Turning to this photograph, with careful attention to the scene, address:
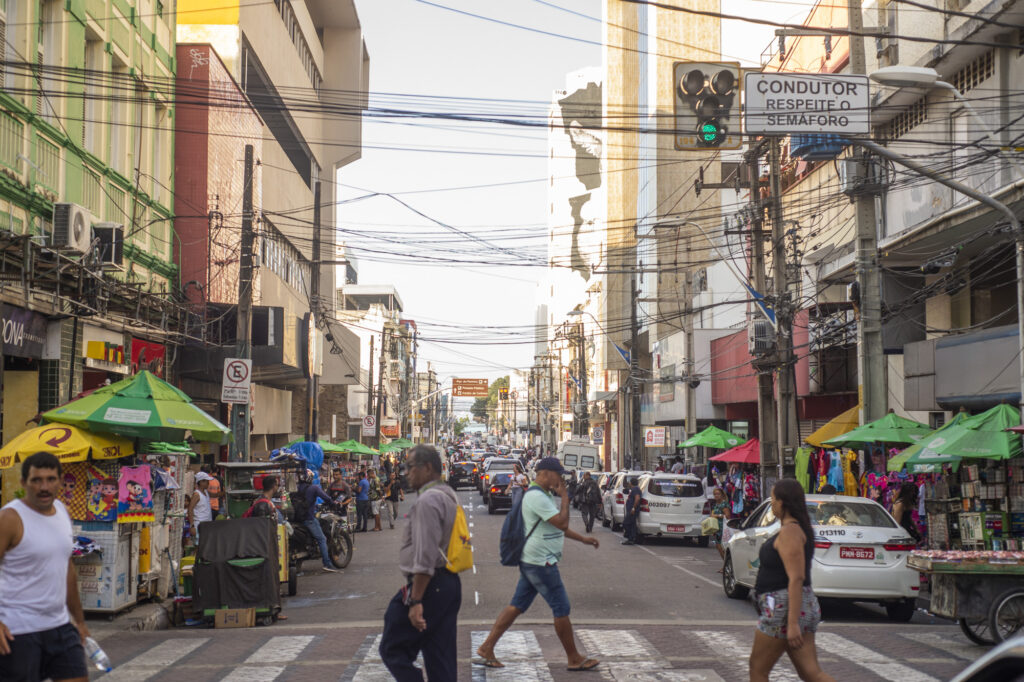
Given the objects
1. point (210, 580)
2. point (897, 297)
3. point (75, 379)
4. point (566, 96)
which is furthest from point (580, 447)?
point (566, 96)

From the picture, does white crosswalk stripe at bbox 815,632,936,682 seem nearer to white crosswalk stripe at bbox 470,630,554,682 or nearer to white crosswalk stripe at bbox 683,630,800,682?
white crosswalk stripe at bbox 683,630,800,682

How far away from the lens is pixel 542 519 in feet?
32.9

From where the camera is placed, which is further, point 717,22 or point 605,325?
point 605,325

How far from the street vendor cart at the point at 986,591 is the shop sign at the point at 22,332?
529 inches

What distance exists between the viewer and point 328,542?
20438 millimetres

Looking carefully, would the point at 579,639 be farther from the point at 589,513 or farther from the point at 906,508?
the point at 589,513

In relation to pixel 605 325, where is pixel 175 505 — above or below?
below

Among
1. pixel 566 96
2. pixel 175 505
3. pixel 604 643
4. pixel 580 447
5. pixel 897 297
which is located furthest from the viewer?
pixel 566 96

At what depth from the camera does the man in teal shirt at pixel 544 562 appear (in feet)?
32.0

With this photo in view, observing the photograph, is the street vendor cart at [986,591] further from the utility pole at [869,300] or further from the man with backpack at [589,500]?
the man with backpack at [589,500]

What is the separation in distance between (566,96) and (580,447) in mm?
100316

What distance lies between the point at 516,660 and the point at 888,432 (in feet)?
36.6

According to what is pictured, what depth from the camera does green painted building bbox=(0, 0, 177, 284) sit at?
681 inches

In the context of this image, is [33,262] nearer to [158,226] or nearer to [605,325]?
[158,226]
